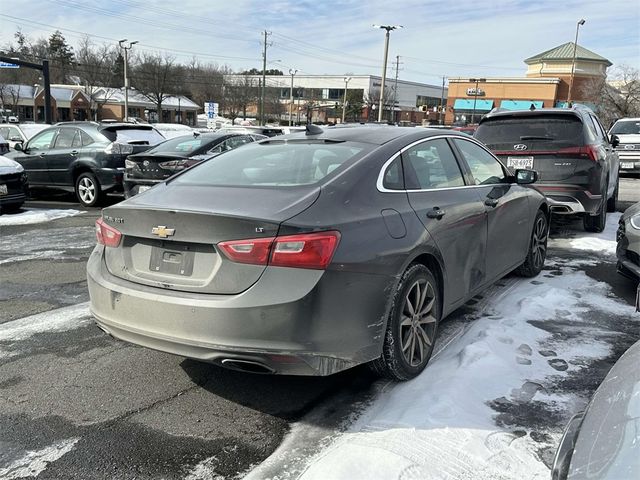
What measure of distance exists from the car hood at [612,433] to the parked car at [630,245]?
314 cm

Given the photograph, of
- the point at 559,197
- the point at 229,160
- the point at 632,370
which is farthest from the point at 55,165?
the point at 632,370

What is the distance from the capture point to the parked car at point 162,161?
9.59 meters

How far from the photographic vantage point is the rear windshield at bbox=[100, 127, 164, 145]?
1108 centimetres

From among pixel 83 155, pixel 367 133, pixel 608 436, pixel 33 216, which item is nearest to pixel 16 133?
pixel 83 155

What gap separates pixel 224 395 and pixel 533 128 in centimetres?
596

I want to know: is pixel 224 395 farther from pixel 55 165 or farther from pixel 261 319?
pixel 55 165

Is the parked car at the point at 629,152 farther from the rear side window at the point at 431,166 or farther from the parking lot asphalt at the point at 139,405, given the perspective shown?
the rear side window at the point at 431,166

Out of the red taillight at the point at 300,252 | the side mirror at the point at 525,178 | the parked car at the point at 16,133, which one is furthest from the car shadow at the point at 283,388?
the parked car at the point at 16,133

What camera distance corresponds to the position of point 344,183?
3.22 metres

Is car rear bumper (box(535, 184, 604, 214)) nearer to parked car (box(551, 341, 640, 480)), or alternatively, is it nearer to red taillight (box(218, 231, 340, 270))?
red taillight (box(218, 231, 340, 270))

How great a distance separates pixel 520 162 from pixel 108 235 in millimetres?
5840

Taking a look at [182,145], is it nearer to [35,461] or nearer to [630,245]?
[630,245]

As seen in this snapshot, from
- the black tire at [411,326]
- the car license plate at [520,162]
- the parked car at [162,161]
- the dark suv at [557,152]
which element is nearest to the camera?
the black tire at [411,326]

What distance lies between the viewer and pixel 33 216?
943cm
